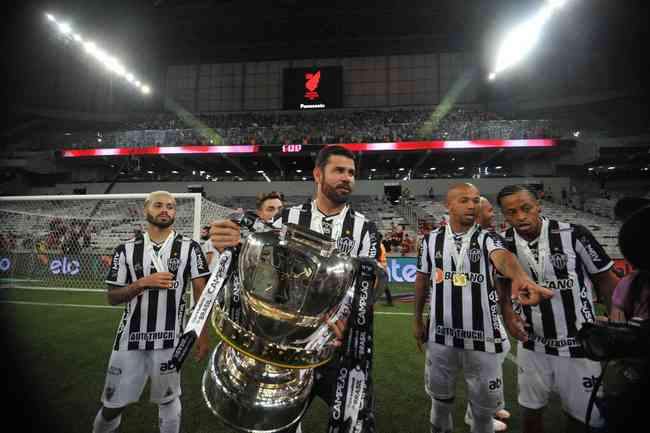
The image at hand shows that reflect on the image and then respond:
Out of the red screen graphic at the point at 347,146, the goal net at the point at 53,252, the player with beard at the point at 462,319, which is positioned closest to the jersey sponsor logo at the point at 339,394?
the player with beard at the point at 462,319

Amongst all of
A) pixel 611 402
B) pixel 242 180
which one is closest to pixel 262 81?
pixel 242 180

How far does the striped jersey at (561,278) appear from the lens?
2230 millimetres

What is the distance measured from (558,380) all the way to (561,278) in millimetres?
738

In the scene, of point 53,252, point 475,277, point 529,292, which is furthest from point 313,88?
point 529,292

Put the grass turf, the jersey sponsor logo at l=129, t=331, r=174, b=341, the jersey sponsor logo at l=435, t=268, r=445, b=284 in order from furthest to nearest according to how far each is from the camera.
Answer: the jersey sponsor logo at l=435, t=268, r=445, b=284 < the jersey sponsor logo at l=129, t=331, r=174, b=341 < the grass turf

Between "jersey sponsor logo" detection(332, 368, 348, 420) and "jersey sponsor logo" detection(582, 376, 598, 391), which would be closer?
"jersey sponsor logo" detection(332, 368, 348, 420)

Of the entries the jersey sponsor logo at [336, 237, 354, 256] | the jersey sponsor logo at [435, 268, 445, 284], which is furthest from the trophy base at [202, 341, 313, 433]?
the jersey sponsor logo at [435, 268, 445, 284]

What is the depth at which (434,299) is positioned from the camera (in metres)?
2.74

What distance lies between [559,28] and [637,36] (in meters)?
4.78

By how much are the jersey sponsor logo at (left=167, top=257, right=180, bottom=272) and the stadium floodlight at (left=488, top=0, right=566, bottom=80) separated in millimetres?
22537

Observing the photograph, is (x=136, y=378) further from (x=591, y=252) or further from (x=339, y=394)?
(x=591, y=252)

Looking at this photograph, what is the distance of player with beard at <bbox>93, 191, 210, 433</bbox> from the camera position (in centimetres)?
222

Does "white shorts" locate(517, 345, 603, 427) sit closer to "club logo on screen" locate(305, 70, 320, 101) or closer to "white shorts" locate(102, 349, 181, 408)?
"white shorts" locate(102, 349, 181, 408)

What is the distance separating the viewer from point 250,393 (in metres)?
0.68
